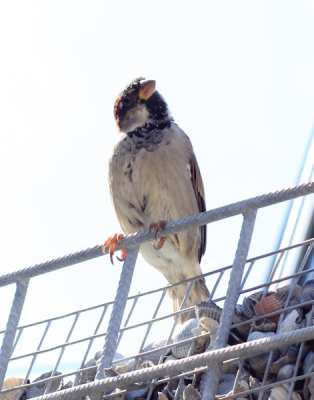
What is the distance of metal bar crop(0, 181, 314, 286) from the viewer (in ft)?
4.06

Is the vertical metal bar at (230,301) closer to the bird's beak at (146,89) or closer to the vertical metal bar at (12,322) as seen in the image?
the vertical metal bar at (12,322)

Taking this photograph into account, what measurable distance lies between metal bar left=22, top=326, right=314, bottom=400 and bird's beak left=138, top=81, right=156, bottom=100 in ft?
4.14

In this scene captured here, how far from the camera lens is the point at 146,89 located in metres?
2.37

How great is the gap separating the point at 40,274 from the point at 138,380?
37 cm

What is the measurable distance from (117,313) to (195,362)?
28 cm

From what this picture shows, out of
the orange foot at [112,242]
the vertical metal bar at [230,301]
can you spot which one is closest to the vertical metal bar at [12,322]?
the orange foot at [112,242]

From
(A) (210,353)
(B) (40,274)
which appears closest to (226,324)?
(A) (210,353)

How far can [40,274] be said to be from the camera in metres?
1.47

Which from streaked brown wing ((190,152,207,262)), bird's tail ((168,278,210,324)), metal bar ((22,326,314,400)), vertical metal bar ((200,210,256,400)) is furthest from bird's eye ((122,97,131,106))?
metal bar ((22,326,314,400))

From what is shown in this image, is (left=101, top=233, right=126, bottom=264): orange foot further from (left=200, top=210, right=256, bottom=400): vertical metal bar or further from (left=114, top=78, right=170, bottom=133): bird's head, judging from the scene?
(left=114, top=78, right=170, bottom=133): bird's head

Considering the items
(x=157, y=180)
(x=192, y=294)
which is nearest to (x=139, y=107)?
(x=157, y=180)

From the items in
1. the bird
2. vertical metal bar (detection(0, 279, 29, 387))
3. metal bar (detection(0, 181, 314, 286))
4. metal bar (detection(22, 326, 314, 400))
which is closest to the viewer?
metal bar (detection(22, 326, 314, 400))

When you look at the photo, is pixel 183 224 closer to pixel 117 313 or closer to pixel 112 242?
pixel 117 313

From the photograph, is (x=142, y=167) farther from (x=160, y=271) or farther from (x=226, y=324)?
(x=226, y=324)
